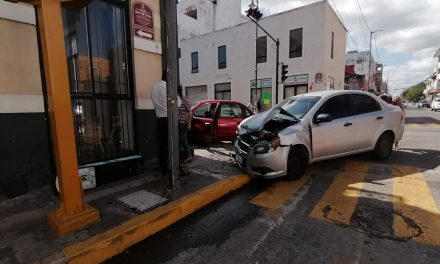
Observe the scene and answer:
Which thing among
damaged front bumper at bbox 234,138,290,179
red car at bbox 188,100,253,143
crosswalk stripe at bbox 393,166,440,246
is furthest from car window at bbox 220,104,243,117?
crosswalk stripe at bbox 393,166,440,246

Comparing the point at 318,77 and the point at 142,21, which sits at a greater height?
the point at 142,21

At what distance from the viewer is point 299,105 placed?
5910 millimetres

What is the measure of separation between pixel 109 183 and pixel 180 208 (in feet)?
6.06

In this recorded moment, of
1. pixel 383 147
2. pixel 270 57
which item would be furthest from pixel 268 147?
pixel 270 57

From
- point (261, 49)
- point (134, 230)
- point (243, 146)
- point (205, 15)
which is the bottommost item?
point (134, 230)

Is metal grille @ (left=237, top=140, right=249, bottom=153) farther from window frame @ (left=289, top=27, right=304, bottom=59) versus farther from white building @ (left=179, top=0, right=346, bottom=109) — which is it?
window frame @ (left=289, top=27, right=304, bottom=59)

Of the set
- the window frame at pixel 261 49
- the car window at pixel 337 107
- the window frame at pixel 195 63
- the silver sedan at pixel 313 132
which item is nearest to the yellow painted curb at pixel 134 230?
the silver sedan at pixel 313 132

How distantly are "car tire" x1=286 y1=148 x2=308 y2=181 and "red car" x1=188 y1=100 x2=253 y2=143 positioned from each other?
359cm

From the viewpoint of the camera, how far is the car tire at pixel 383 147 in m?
6.27

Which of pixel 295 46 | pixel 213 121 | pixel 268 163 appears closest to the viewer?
pixel 268 163

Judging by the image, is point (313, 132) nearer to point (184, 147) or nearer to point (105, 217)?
point (184, 147)

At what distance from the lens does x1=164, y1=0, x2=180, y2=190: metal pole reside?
13.4ft

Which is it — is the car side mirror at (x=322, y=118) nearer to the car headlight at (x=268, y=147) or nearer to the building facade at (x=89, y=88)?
the car headlight at (x=268, y=147)

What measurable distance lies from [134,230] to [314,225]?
222 cm
